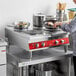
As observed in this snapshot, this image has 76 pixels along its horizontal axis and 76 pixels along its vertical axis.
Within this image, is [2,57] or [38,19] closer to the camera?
[2,57]

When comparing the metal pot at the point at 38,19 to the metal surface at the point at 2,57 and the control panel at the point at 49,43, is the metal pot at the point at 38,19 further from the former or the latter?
the metal surface at the point at 2,57

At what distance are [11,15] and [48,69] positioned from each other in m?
0.76

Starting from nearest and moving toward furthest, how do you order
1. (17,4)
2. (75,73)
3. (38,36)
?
(38,36) < (75,73) < (17,4)

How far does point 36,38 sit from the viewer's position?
2.25 meters

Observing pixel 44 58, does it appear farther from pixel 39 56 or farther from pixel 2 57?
pixel 2 57

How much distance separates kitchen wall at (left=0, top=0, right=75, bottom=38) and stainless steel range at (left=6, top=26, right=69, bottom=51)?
7.0 inches

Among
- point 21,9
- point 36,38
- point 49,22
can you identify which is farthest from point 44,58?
point 21,9

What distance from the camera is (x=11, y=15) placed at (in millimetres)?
2680

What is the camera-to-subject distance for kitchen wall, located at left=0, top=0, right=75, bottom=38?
263 centimetres

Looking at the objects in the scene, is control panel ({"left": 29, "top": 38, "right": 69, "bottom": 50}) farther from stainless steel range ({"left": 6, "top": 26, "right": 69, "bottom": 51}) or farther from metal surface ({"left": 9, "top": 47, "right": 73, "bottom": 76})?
metal surface ({"left": 9, "top": 47, "right": 73, "bottom": 76})

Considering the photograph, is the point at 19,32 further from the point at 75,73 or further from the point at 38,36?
the point at 75,73

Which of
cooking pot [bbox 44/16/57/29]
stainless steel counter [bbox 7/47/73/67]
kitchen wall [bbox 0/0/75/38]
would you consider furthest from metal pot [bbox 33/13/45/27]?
stainless steel counter [bbox 7/47/73/67]

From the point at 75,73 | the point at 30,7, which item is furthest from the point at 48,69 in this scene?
the point at 30,7

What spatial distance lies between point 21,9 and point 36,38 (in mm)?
609
